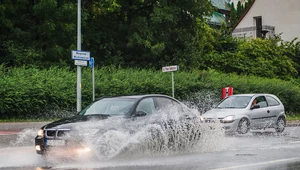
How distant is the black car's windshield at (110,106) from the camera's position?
12.0 m

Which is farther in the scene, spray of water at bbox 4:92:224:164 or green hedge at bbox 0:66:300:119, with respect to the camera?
green hedge at bbox 0:66:300:119

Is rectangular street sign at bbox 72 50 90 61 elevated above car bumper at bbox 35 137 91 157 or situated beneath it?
elevated above

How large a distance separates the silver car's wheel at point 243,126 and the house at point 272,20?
37063 millimetres

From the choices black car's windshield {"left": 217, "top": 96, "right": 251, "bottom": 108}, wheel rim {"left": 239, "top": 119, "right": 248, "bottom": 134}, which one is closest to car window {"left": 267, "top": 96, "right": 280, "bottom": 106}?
black car's windshield {"left": 217, "top": 96, "right": 251, "bottom": 108}

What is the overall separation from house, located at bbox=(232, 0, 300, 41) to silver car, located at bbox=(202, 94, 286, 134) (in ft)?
115

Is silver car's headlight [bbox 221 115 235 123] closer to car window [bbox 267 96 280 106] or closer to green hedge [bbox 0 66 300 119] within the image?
car window [bbox 267 96 280 106]

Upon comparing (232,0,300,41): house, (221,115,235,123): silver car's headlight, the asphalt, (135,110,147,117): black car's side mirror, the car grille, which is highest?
(232,0,300,41): house

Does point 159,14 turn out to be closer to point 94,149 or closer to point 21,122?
point 21,122

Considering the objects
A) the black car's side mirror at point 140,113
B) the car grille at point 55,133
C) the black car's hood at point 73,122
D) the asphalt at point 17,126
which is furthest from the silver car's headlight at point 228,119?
the car grille at point 55,133

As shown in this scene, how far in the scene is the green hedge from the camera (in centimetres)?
2541

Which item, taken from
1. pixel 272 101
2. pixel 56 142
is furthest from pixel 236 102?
pixel 56 142

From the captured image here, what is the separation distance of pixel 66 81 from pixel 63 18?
7642mm

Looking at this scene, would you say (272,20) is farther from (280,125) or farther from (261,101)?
(261,101)

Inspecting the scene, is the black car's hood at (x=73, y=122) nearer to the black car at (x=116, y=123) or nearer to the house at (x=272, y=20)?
the black car at (x=116, y=123)
